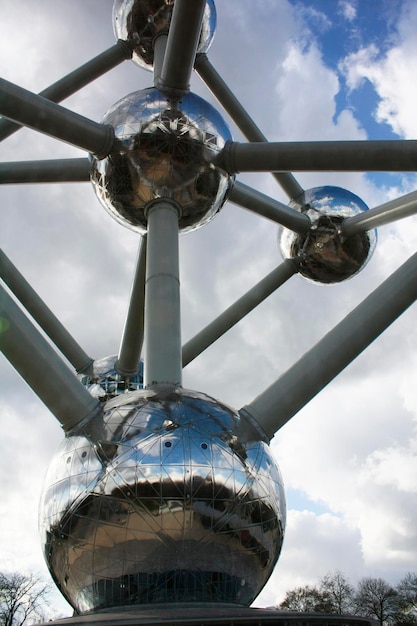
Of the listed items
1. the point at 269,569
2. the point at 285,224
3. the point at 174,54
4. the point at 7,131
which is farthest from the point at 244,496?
the point at 7,131

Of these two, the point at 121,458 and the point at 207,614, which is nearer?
the point at 207,614

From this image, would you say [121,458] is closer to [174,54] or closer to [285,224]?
[174,54]

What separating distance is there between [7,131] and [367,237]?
22.8 feet

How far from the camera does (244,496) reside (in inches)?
236

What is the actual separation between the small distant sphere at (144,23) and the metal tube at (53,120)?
507 centimetres

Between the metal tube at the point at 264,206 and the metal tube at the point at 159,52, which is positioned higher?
the metal tube at the point at 159,52

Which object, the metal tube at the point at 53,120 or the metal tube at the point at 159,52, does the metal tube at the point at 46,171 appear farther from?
the metal tube at the point at 159,52

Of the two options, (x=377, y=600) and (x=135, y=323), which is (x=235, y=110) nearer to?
(x=135, y=323)

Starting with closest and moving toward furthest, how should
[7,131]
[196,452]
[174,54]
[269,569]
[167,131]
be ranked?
[196,452] → [269,569] → [174,54] → [167,131] → [7,131]

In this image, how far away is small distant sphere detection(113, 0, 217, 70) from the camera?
12.0 metres

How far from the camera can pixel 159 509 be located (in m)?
5.55

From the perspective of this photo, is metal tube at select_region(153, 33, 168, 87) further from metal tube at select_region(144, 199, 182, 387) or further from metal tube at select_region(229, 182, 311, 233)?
metal tube at select_region(144, 199, 182, 387)

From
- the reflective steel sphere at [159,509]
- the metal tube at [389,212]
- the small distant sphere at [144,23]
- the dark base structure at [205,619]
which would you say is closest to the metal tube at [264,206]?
the metal tube at [389,212]

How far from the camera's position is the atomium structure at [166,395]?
5.56 m
